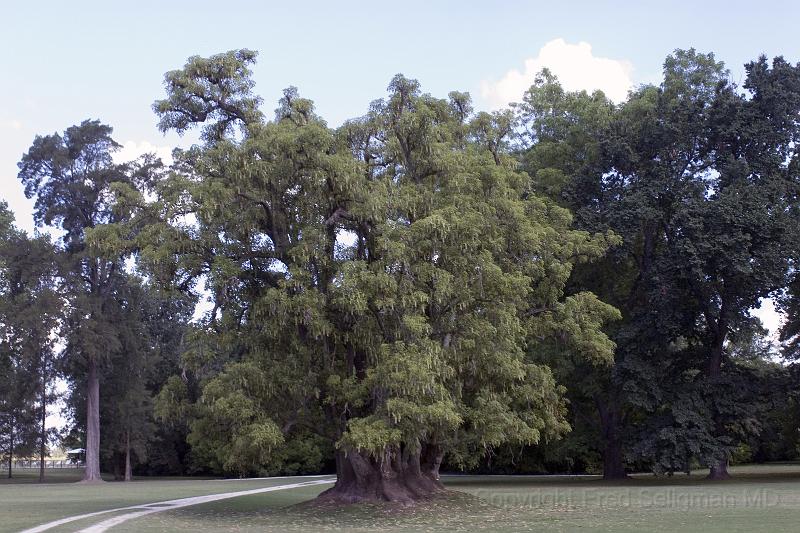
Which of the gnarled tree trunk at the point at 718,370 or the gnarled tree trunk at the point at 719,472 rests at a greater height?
the gnarled tree trunk at the point at 718,370

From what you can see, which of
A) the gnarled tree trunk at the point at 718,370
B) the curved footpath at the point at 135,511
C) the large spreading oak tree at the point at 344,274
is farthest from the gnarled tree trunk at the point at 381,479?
the gnarled tree trunk at the point at 718,370

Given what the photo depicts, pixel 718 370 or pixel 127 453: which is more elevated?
pixel 718 370

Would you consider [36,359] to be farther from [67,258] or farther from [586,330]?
[586,330]

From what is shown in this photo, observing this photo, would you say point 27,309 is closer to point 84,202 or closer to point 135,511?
point 84,202

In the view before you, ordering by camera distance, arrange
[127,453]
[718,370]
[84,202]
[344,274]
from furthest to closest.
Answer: [127,453] < [84,202] < [718,370] < [344,274]

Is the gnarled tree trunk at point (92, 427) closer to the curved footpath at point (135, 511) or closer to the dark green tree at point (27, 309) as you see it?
the dark green tree at point (27, 309)

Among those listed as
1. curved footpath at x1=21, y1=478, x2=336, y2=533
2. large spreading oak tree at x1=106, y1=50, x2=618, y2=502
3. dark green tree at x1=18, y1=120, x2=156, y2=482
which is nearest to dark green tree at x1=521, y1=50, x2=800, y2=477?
large spreading oak tree at x1=106, y1=50, x2=618, y2=502

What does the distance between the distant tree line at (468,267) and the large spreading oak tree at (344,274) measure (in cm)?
8

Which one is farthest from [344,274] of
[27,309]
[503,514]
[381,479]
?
[27,309]

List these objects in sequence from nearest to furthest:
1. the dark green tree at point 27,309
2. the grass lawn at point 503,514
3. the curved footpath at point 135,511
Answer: the grass lawn at point 503,514 < the curved footpath at point 135,511 < the dark green tree at point 27,309

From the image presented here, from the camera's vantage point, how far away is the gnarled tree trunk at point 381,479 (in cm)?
2280

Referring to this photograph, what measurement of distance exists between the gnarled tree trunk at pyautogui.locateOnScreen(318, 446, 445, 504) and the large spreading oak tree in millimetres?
58

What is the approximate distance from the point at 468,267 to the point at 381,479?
670cm

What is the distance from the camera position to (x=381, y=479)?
2303cm
